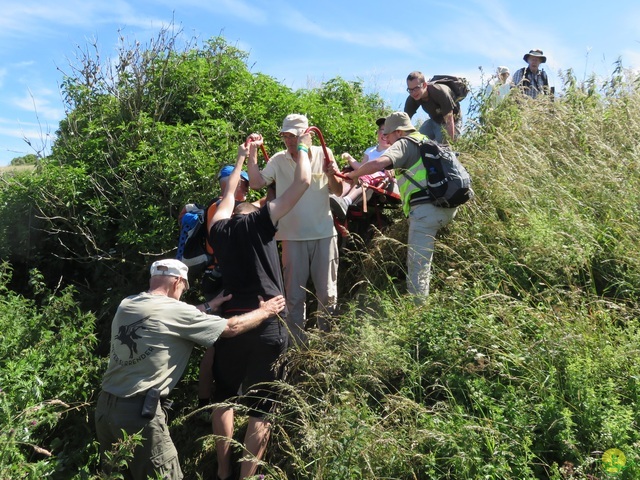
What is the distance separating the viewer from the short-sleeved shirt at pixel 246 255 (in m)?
4.89

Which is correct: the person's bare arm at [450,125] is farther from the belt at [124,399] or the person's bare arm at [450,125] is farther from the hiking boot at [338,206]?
the belt at [124,399]

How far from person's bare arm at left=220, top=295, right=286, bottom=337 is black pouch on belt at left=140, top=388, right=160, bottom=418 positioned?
595 millimetres

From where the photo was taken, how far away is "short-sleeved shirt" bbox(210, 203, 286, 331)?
4887mm

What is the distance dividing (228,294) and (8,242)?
3826 mm

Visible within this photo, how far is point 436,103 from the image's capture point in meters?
8.16

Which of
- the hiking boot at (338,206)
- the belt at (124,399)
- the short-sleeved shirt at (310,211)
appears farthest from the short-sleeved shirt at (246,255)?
the hiking boot at (338,206)

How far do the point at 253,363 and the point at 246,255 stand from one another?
78 centimetres

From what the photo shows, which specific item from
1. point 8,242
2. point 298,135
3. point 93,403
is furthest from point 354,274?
point 8,242

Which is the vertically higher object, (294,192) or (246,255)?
(294,192)

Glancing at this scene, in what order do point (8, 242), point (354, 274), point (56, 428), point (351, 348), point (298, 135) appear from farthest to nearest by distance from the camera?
point (8, 242) → point (354, 274) → point (298, 135) → point (56, 428) → point (351, 348)

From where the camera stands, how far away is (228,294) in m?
5.05

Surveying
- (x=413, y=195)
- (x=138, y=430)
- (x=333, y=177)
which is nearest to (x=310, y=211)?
(x=333, y=177)

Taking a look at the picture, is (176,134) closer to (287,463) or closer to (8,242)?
(8,242)

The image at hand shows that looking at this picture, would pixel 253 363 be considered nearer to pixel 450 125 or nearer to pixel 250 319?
pixel 250 319
